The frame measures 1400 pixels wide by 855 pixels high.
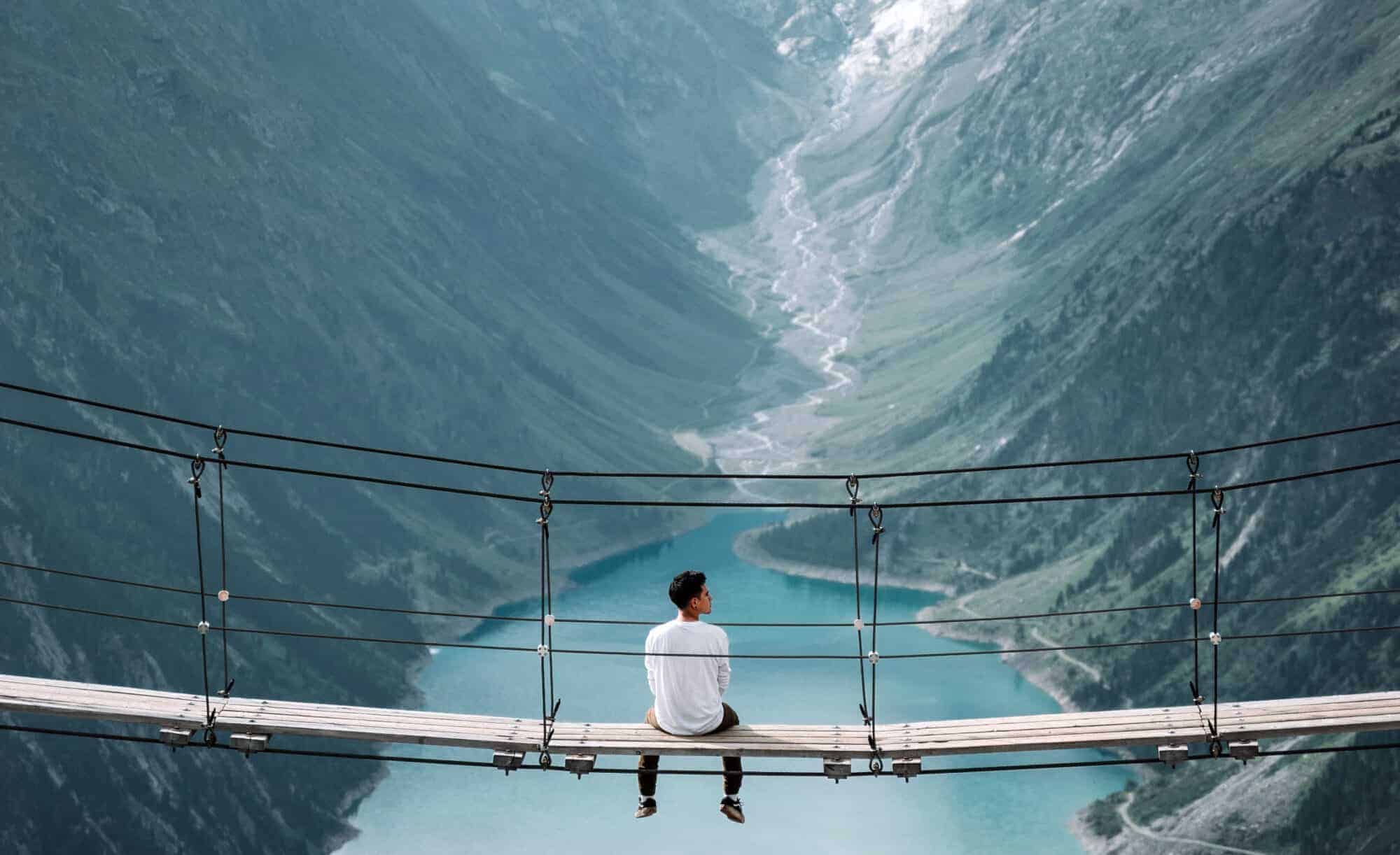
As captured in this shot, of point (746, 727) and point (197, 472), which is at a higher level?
point (197, 472)

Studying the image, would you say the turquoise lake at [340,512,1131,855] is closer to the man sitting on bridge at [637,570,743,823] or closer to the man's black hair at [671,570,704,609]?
the man sitting on bridge at [637,570,743,823]

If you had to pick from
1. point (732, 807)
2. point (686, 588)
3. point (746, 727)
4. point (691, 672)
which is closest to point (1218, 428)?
point (746, 727)

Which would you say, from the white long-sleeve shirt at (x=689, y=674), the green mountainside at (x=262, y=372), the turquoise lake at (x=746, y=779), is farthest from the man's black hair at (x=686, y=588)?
the green mountainside at (x=262, y=372)

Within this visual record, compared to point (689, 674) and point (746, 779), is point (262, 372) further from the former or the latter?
point (689, 674)

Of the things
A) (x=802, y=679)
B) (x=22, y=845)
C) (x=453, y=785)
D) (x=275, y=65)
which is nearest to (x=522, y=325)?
(x=275, y=65)

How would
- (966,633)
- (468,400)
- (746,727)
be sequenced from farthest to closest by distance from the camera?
(468,400) → (966,633) → (746,727)

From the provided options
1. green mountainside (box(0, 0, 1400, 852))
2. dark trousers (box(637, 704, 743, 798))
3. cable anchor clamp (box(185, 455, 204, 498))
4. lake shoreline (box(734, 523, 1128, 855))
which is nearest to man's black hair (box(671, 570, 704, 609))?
dark trousers (box(637, 704, 743, 798))

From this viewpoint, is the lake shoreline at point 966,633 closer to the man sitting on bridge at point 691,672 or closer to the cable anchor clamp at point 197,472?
the man sitting on bridge at point 691,672
